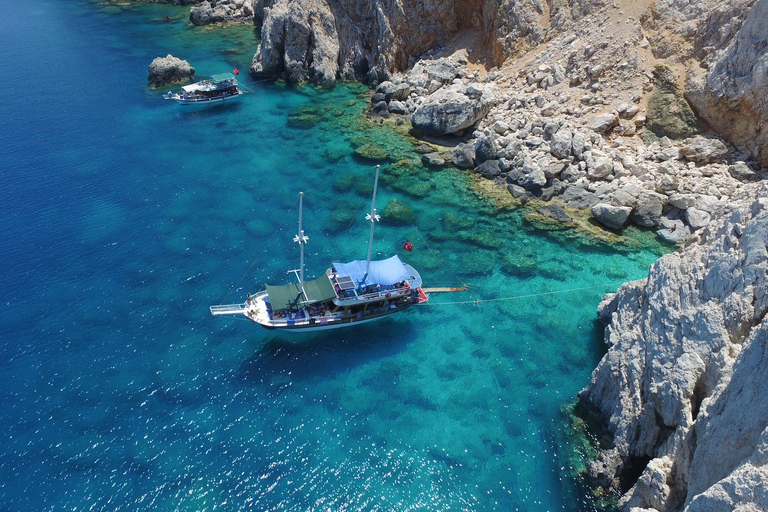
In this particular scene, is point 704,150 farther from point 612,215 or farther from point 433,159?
point 433,159

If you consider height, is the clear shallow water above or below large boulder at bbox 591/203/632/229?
below

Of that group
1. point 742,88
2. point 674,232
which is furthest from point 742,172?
→ point 674,232

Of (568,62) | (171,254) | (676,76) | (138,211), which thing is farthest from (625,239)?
(138,211)

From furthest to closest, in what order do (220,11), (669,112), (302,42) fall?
(220,11) < (302,42) < (669,112)

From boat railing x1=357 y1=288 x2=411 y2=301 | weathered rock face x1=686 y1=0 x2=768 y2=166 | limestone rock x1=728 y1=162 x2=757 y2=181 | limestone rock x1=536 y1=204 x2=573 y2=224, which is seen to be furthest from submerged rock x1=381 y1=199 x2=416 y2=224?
weathered rock face x1=686 y1=0 x2=768 y2=166

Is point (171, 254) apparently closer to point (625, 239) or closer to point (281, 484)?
point (281, 484)

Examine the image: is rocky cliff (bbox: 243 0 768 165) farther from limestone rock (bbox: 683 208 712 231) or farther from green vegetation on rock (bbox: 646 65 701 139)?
limestone rock (bbox: 683 208 712 231)
